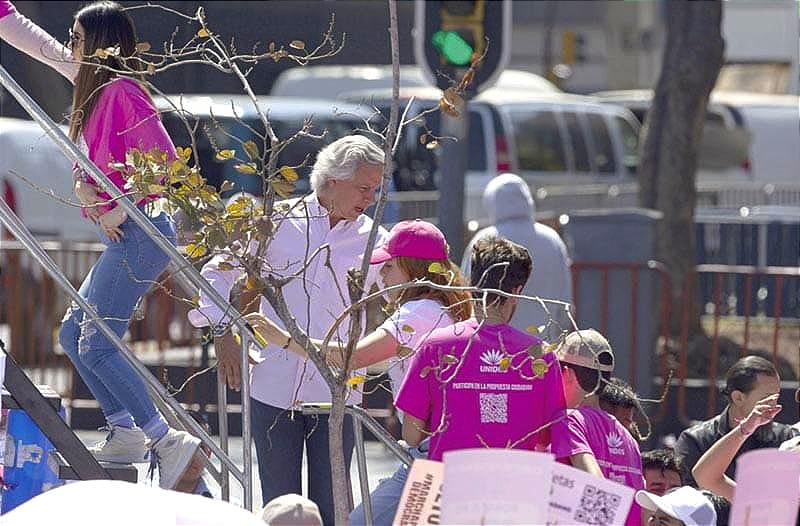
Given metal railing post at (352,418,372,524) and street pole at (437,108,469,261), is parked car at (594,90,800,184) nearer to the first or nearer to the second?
street pole at (437,108,469,261)

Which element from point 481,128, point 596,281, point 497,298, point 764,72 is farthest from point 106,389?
point 764,72

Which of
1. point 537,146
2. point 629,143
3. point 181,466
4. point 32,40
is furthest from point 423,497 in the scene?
point 629,143

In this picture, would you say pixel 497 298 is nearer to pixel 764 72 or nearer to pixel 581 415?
pixel 581 415

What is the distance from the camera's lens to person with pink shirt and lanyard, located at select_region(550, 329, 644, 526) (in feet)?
16.3

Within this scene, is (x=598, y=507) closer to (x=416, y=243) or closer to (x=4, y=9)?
(x=416, y=243)

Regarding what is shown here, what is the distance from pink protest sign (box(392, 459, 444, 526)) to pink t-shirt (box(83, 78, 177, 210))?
1.99 m

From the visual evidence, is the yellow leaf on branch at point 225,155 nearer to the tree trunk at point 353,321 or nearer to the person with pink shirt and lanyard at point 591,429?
the tree trunk at point 353,321

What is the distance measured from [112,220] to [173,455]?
76 cm

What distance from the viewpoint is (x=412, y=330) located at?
4922 millimetres

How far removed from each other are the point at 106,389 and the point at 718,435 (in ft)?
7.08

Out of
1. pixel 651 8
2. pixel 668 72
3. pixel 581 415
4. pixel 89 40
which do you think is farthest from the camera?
pixel 651 8

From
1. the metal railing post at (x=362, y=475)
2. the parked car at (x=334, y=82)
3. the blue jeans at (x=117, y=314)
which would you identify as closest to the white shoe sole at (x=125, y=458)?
the blue jeans at (x=117, y=314)

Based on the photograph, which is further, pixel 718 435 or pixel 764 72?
pixel 764 72

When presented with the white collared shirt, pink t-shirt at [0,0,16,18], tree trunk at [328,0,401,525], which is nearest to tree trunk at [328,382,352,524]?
tree trunk at [328,0,401,525]
